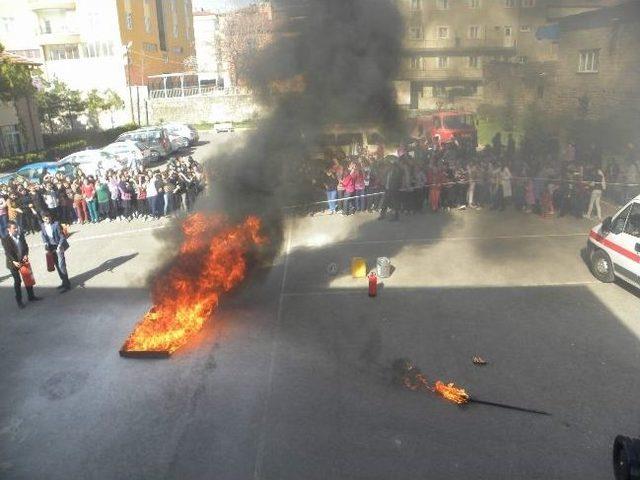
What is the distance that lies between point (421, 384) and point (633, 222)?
15.9 ft

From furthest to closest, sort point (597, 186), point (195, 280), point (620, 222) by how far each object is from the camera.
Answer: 1. point (597, 186)
2. point (620, 222)
3. point (195, 280)

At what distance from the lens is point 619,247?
8391 millimetres

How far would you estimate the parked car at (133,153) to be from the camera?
21136 mm

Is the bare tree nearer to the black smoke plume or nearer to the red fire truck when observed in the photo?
the black smoke plume

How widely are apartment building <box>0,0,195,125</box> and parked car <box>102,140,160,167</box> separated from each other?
1770cm

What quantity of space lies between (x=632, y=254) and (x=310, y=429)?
6057mm

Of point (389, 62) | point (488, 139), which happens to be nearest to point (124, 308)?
point (389, 62)

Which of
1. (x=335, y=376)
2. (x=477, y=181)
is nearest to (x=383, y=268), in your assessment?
(x=335, y=376)

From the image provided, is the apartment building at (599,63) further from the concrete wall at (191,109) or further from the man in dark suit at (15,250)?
the concrete wall at (191,109)

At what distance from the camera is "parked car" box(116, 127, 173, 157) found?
82.8ft

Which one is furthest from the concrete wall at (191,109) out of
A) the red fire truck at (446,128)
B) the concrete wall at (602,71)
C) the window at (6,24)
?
the concrete wall at (602,71)

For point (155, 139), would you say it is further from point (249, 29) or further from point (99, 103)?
point (249, 29)

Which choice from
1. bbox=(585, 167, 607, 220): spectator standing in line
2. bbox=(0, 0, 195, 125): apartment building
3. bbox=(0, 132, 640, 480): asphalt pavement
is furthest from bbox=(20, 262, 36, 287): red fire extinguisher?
bbox=(0, 0, 195, 125): apartment building

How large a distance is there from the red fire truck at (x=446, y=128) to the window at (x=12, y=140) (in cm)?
2348
